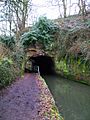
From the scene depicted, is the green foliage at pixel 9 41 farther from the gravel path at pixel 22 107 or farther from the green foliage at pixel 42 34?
the gravel path at pixel 22 107

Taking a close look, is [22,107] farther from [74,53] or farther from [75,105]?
[74,53]

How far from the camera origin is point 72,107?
11102mm

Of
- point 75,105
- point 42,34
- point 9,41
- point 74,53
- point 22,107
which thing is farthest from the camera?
point 42,34

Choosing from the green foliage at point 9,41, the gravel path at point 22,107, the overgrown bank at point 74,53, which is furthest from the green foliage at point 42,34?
the gravel path at point 22,107

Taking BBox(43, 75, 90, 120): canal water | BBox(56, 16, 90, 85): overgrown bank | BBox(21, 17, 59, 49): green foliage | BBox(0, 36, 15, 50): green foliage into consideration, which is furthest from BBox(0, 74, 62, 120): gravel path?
BBox(21, 17, 59, 49): green foliage

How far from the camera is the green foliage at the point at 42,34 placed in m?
25.3

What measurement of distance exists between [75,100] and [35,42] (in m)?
13.8

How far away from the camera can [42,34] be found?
84.4 feet

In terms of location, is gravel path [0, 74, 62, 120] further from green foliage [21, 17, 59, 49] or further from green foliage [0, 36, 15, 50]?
green foliage [21, 17, 59, 49]

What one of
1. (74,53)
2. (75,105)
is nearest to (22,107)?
(75,105)

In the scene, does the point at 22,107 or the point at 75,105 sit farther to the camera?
the point at 75,105

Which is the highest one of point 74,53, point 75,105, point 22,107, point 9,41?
point 9,41

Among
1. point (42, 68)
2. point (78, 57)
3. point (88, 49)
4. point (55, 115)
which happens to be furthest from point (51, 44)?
point (55, 115)

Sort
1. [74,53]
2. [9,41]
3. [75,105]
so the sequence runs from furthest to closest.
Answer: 1. [9,41]
2. [74,53]
3. [75,105]
